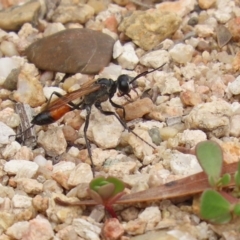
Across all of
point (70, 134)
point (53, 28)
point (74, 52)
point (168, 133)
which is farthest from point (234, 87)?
point (53, 28)

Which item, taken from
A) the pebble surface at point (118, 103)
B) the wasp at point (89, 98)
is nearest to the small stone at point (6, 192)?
the pebble surface at point (118, 103)

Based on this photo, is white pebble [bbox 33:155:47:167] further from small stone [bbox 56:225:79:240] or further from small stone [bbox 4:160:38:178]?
small stone [bbox 56:225:79:240]

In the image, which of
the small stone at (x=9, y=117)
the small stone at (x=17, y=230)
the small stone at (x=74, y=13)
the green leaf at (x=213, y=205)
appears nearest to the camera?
the green leaf at (x=213, y=205)

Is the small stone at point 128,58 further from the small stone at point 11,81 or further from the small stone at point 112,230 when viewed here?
the small stone at point 112,230

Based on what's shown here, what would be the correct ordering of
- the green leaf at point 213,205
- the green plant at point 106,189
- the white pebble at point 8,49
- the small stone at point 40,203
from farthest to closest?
1. the white pebble at point 8,49
2. the small stone at point 40,203
3. the green plant at point 106,189
4. the green leaf at point 213,205

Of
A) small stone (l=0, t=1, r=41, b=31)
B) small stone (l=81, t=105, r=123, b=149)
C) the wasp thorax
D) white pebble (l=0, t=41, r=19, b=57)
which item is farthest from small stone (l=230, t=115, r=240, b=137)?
small stone (l=0, t=1, r=41, b=31)

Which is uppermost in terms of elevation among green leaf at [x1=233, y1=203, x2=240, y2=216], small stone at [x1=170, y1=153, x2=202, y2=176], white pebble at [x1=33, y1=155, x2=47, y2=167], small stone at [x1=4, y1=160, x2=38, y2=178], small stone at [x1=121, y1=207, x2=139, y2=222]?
green leaf at [x1=233, y1=203, x2=240, y2=216]

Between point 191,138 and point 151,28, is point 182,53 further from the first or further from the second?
point 191,138
